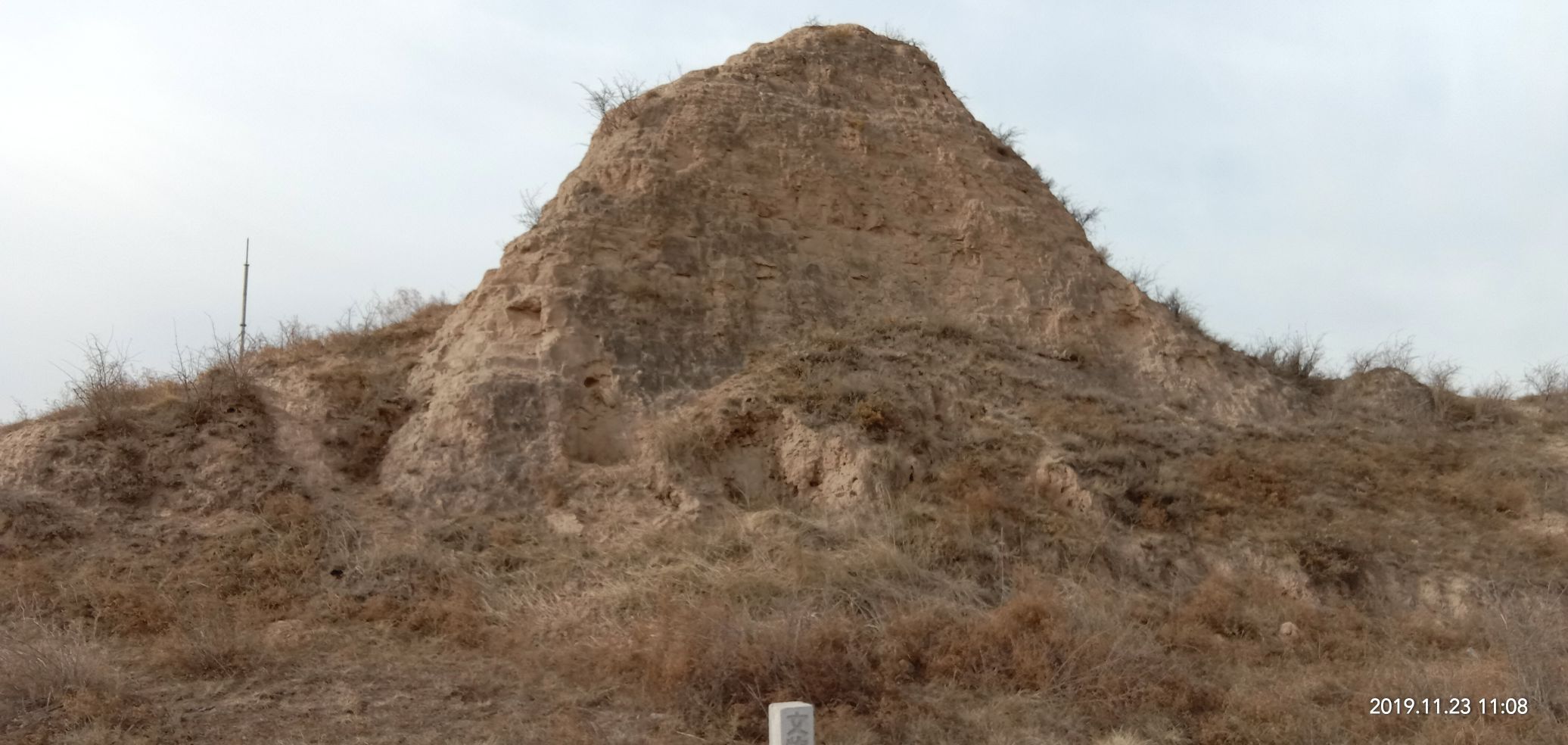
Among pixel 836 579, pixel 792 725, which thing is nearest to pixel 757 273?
pixel 836 579

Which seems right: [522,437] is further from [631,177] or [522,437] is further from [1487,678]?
[1487,678]

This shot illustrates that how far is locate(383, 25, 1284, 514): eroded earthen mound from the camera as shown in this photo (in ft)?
33.8

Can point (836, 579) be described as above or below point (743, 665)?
above

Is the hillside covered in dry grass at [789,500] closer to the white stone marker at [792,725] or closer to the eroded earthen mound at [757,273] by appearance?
the eroded earthen mound at [757,273]

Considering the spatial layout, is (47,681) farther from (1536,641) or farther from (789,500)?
(1536,641)

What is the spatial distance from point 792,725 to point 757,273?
24.2ft

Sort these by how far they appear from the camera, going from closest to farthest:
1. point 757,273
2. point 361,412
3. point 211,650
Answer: point 211,650 < point 361,412 < point 757,273

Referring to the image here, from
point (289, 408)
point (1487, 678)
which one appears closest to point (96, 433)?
point (289, 408)

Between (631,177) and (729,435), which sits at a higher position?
(631,177)

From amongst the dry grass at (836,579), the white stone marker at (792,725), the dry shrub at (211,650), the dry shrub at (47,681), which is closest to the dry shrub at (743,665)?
the dry grass at (836,579)

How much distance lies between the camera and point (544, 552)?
9.10 meters

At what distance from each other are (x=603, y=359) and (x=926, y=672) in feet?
15.2

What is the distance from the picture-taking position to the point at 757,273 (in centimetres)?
1215

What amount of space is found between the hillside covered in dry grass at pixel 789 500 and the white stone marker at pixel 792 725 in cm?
143
